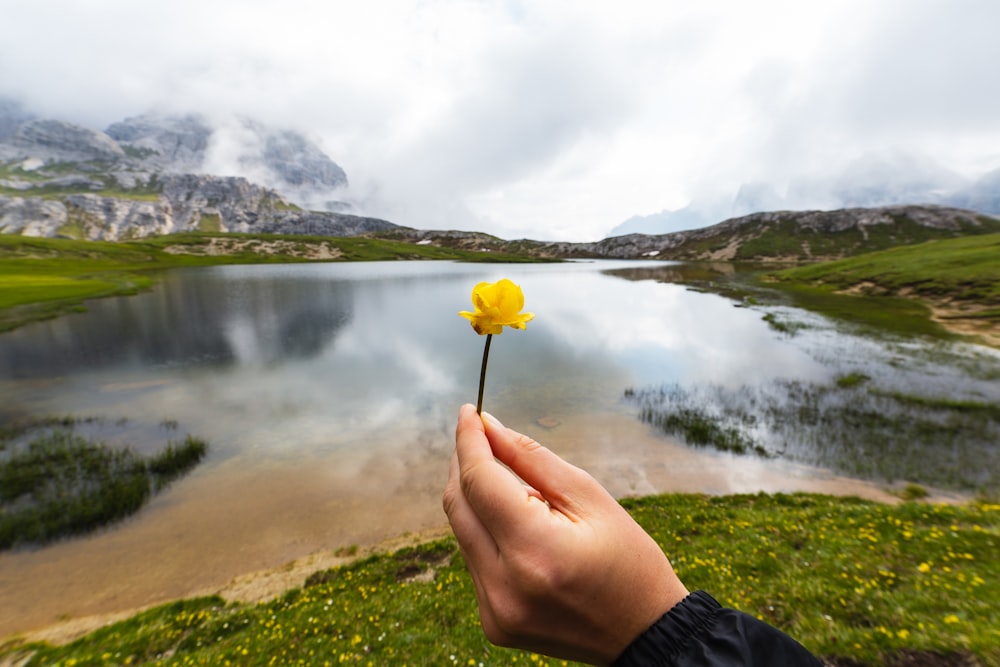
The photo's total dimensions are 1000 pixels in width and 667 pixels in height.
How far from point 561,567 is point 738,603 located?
7117 millimetres

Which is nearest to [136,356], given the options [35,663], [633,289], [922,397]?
[35,663]

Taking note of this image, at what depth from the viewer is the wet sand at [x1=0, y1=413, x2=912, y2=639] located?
9.85 metres

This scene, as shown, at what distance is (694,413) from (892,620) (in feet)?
51.7

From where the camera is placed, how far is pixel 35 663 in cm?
755

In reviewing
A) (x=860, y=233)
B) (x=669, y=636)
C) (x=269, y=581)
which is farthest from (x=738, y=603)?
(x=860, y=233)

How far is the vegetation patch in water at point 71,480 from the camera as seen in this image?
11.8m

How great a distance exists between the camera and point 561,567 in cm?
202

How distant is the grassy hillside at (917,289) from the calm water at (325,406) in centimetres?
1333

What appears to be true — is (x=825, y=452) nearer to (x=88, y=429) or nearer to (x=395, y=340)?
(x=395, y=340)

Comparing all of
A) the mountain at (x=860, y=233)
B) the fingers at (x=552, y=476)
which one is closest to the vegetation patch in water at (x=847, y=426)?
the fingers at (x=552, y=476)

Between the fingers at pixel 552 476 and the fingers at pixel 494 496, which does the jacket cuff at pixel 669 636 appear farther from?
the fingers at pixel 494 496

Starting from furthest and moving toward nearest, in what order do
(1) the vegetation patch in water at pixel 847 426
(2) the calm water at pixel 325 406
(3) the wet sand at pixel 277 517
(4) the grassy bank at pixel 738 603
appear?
(1) the vegetation patch in water at pixel 847 426 < (2) the calm water at pixel 325 406 < (3) the wet sand at pixel 277 517 < (4) the grassy bank at pixel 738 603

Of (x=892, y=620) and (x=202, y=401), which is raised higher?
(x=892, y=620)

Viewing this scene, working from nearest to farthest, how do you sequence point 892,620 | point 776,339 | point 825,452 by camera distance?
point 892,620 → point 825,452 → point 776,339
